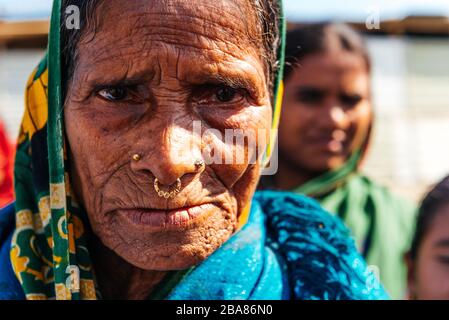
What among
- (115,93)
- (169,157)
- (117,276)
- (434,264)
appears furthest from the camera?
(434,264)

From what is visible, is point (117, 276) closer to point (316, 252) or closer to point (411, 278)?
point (316, 252)

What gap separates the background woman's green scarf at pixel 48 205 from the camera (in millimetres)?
1672

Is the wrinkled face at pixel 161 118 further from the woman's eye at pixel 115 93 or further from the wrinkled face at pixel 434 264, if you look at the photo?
the wrinkled face at pixel 434 264

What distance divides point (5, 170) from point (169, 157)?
12.1 ft

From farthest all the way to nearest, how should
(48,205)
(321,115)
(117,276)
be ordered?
(321,115)
(117,276)
(48,205)

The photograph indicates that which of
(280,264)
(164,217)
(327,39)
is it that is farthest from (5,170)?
(164,217)

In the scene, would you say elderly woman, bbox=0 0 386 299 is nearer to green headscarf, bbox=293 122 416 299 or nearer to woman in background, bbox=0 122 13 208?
green headscarf, bbox=293 122 416 299

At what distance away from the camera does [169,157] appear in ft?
4.99

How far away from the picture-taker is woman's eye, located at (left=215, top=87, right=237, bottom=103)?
166 cm

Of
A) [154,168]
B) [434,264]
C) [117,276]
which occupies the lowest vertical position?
[434,264]

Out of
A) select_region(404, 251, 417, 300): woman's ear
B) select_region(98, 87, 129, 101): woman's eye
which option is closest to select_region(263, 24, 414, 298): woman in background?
select_region(404, 251, 417, 300): woman's ear

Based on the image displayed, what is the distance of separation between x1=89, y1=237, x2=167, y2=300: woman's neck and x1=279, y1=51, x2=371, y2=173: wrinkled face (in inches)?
91.1

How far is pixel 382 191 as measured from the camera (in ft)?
14.7

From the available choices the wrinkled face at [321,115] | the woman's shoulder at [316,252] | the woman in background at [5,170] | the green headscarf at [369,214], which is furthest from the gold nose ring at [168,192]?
the woman in background at [5,170]
